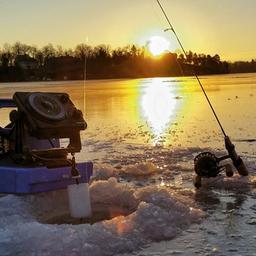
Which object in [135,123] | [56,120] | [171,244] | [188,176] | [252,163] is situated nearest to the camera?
[171,244]

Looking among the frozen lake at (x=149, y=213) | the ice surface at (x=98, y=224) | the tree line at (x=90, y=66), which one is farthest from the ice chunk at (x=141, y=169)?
the tree line at (x=90, y=66)

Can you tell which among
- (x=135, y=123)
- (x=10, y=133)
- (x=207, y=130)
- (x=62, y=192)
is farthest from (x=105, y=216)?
(x=135, y=123)

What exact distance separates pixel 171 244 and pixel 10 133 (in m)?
2.23

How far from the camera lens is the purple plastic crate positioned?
5250mm

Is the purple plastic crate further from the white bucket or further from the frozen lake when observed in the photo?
the white bucket

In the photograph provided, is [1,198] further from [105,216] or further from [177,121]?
[177,121]

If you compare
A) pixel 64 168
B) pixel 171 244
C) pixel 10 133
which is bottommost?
pixel 171 244

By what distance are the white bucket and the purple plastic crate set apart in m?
0.27

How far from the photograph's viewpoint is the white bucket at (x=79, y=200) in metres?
4.85

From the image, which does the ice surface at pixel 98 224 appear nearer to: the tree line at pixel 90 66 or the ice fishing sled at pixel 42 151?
the ice fishing sled at pixel 42 151

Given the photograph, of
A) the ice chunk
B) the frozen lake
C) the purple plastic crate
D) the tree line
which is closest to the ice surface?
the frozen lake

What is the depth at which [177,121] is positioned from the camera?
563 inches

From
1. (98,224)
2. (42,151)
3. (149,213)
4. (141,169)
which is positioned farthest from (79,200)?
(141,169)

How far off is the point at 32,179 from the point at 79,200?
666 mm
